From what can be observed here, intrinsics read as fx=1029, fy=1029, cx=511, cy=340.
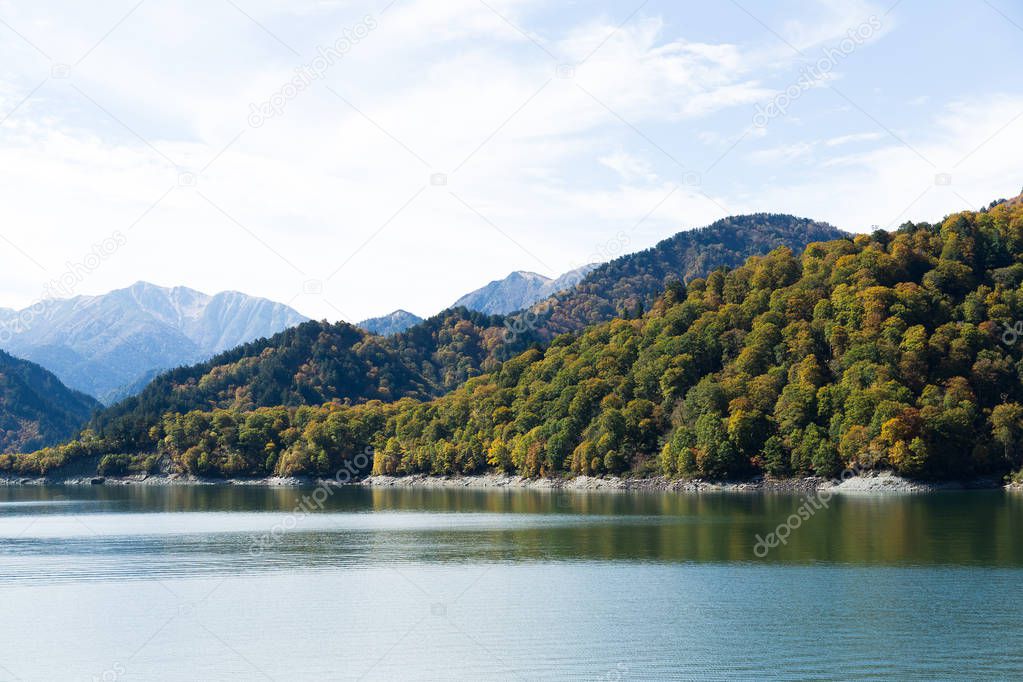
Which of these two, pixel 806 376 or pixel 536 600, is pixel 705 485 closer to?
pixel 806 376

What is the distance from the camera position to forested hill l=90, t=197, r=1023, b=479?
411ft

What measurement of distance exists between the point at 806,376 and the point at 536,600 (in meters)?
96.6

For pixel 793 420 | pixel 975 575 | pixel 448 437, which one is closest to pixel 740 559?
pixel 975 575

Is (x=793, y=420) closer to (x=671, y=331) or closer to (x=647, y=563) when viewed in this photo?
(x=671, y=331)

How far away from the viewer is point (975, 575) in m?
52.4

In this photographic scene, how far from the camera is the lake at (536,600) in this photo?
3762 cm

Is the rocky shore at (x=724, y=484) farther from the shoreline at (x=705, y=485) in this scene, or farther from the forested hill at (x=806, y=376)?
the forested hill at (x=806, y=376)

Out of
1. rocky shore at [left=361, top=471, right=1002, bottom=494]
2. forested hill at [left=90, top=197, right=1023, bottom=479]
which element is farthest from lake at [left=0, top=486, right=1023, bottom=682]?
forested hill at [left=90, top=197, right=1023, bottom=479]

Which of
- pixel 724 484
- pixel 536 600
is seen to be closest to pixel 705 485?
pixel 724 484

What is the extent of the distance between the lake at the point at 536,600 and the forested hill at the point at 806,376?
3772 cm

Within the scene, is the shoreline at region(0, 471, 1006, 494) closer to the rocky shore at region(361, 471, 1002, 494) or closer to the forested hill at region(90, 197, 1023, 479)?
the rocky shore at region(361, 471, 1002, 494)

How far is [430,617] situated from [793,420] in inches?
3740

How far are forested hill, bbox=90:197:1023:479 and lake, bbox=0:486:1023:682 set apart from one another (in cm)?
3772

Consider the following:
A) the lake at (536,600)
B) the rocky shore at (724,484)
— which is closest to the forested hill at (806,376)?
the rocky shore at (724,484)
